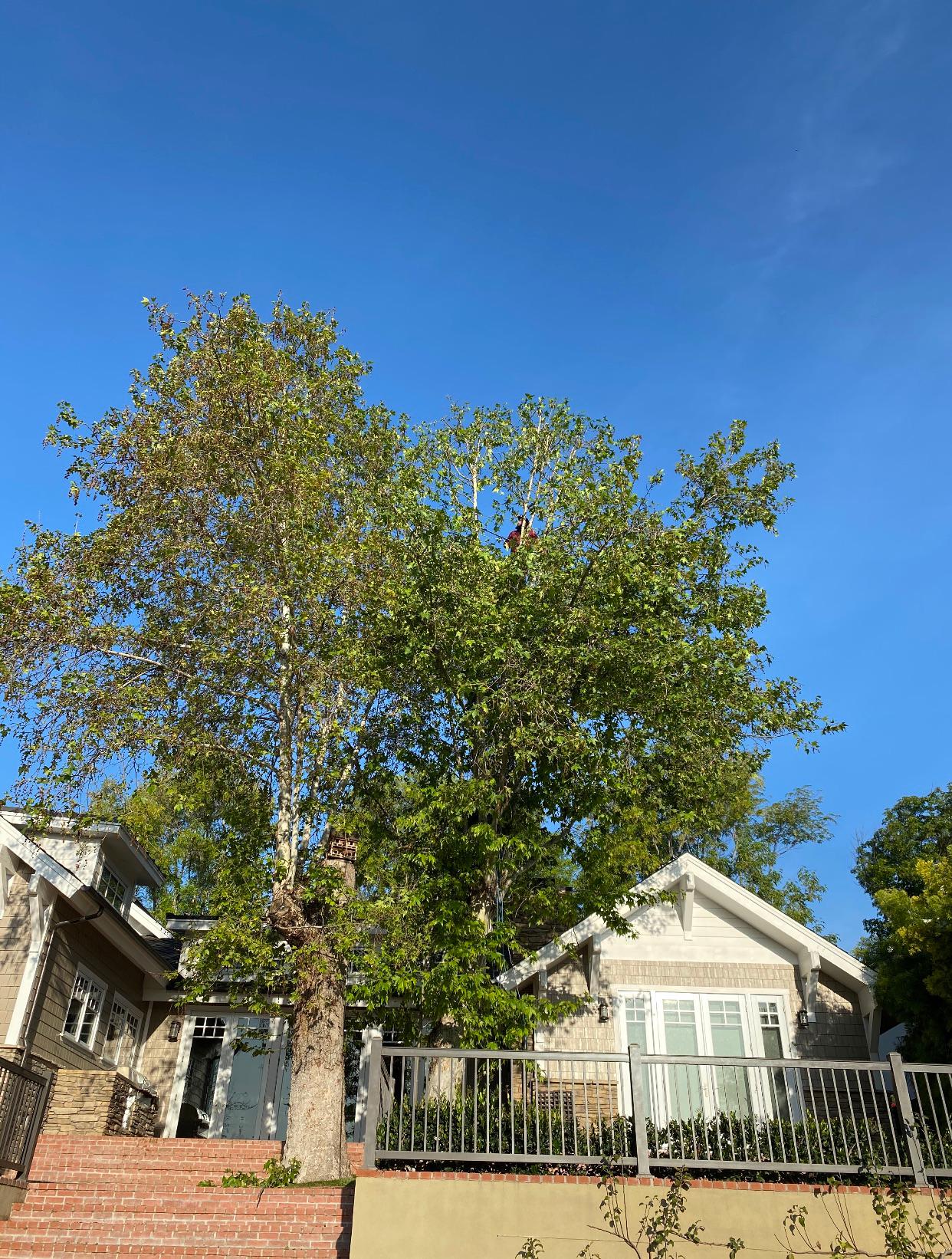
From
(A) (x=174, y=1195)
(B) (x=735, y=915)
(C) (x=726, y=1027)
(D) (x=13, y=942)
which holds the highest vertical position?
(B) (x=735, y=915)

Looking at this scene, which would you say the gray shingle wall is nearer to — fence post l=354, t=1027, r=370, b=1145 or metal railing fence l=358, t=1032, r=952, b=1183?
fence post l=354, t=1027, r=370, b=1145

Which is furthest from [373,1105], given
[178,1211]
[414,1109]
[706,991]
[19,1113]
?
[706,991]

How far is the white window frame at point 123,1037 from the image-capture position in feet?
61.3

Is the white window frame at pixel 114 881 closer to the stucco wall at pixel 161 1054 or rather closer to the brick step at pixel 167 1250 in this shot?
the stucco wall at pixel 161 1054

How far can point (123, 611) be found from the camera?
1622 cm

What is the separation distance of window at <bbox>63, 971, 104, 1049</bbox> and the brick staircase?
14.5ft

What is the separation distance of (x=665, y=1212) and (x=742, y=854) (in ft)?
88.9

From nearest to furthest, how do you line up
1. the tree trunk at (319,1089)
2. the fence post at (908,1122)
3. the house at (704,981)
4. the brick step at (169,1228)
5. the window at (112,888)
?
1. the fence post at (908,1122)
2. the brick step at (169,1228)
3. the tree trunk at (319,1089)
4. the house at (704,981)
5. the window at (112,888)

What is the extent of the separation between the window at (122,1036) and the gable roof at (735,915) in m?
8.80

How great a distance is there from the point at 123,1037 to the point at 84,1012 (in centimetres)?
223

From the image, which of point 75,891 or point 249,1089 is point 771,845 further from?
point 75,891

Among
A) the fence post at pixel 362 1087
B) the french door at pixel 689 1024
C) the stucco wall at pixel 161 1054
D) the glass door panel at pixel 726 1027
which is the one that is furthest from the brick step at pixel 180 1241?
the stucco wall at pixel 161 1054

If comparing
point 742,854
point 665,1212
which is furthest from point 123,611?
point 742,854

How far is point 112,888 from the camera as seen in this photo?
815 inches
